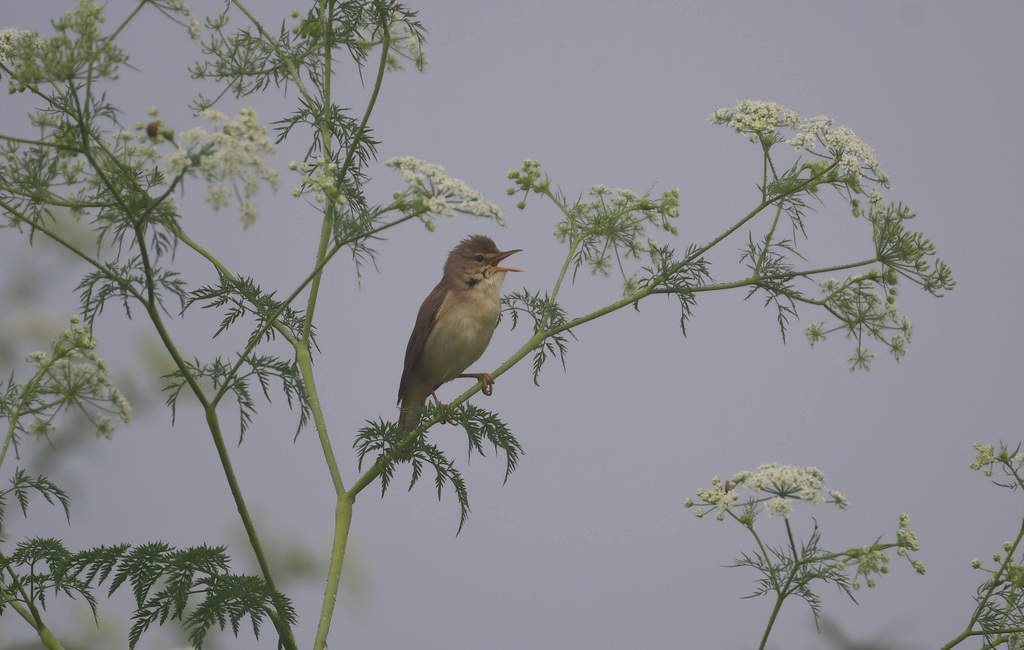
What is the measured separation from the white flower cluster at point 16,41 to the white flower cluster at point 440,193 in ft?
3.65

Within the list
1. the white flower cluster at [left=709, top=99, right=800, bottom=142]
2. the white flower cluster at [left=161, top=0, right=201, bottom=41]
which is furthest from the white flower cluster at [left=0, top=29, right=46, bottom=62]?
the white flower cluster at [left=709, top=99, right=800, bottom=142]

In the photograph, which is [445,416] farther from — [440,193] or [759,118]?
[759,118]

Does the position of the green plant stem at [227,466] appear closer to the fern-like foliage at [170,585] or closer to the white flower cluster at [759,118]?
the fern-like foliage at [170,585]

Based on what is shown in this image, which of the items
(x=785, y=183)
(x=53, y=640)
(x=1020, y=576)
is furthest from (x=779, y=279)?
(x=53, y=640)

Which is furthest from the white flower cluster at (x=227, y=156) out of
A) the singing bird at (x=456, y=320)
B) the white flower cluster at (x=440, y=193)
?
the singing bird at (x=456, y=320)

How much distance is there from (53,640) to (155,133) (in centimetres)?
158

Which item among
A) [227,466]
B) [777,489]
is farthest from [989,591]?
[227,466]

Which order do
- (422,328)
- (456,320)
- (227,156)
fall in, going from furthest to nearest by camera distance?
(422,328), (456,320), (227,156)

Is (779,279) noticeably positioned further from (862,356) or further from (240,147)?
(240,147)

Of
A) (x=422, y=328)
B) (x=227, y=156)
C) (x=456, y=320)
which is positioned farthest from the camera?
(x=422, y=328)

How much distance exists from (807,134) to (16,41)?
8.67 ft

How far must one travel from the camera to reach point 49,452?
13.4 ft

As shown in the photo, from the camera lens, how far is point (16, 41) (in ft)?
11.2

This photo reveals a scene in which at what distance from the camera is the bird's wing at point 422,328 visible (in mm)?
5527
